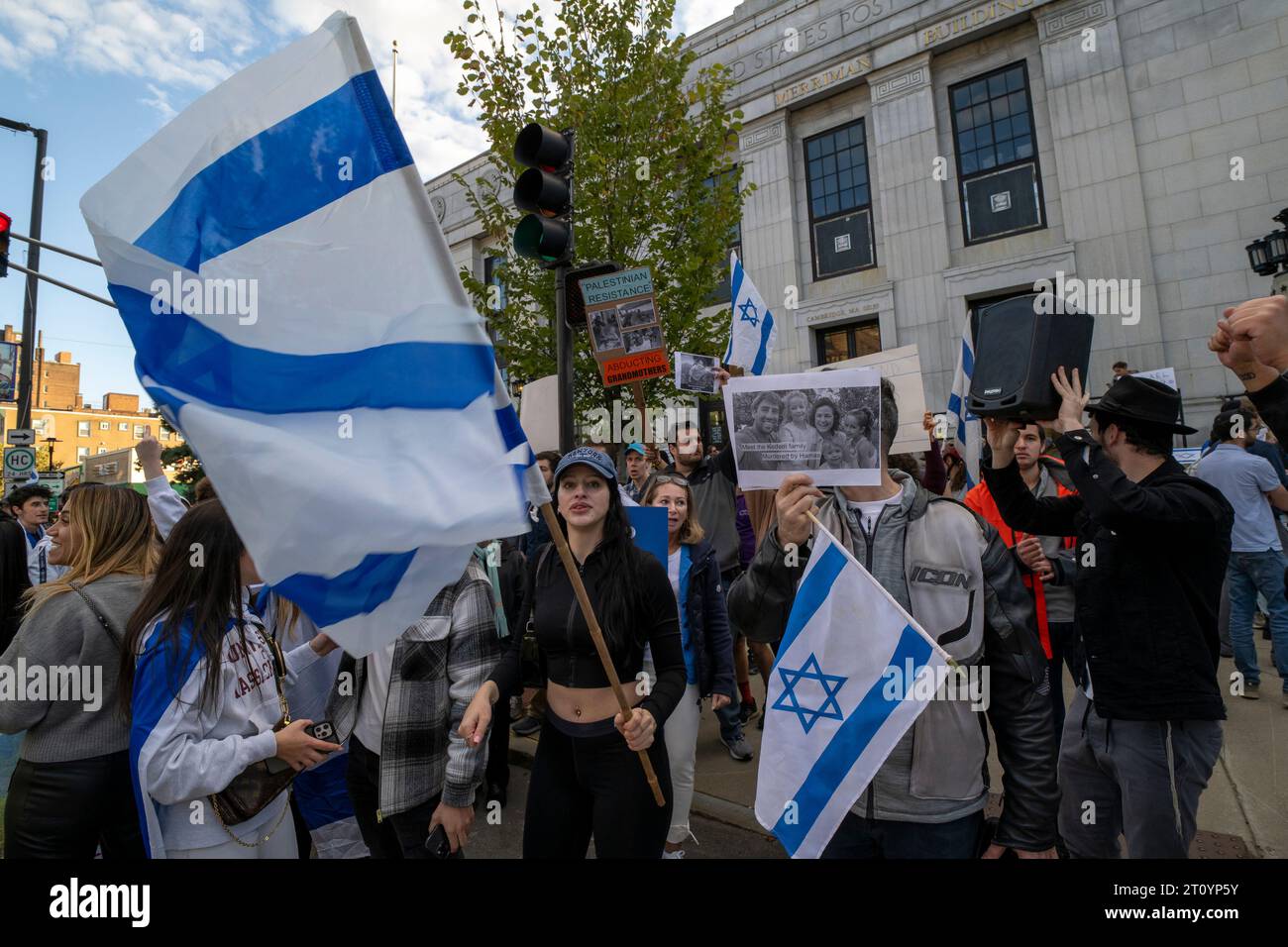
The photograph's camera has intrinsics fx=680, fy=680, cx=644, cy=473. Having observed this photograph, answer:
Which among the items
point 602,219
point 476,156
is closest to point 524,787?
point 602,219

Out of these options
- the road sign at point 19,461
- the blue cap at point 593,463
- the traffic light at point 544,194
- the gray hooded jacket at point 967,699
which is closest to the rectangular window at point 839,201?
the traffic light at point 544,194

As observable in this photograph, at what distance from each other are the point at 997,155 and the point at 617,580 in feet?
47.5

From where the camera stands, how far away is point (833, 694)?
2311 mm

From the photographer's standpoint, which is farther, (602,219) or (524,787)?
(602,219)

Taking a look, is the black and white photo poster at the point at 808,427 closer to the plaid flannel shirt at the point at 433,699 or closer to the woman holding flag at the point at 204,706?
the plaid flannel shirt at the point at 433,699

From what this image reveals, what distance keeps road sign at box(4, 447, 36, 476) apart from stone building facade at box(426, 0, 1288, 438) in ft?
45.1

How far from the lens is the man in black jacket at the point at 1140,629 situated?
8.31ft

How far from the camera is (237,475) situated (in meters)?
1.64

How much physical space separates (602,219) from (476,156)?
1599 centimetres

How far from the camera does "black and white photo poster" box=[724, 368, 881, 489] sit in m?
2.27

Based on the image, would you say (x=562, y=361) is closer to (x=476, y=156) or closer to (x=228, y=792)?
(x=228, y=792)

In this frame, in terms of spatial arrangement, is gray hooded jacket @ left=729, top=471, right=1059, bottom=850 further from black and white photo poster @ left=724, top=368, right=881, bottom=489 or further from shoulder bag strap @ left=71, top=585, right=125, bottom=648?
shoulder bag strap @ left=71, top=585, right=125, bottom=648

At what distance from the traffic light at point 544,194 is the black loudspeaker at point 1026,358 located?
114 inches

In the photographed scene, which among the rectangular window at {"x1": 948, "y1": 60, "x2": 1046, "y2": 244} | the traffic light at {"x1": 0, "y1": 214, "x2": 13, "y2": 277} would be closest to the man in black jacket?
the rectangular window at {"x1": 948, "y1": 60, "x2": 1046, "y2": 244}
